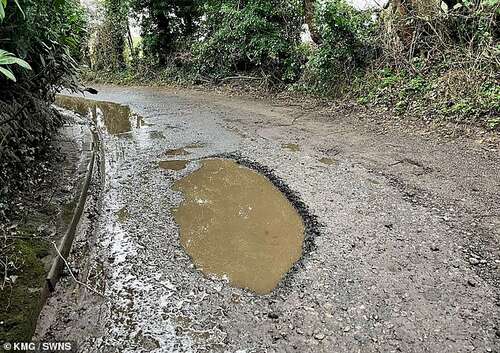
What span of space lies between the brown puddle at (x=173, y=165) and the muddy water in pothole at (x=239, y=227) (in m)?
0.39

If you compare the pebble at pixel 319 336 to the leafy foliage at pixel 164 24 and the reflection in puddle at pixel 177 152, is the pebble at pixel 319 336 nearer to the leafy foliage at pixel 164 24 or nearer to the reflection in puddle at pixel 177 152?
the reflection in puddle at pixel 177 152

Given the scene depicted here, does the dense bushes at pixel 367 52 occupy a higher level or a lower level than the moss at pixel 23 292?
higher

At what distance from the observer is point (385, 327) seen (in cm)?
263

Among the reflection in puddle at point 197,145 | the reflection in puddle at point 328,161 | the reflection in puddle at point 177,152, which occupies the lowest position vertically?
the reflection in puddle at point 197,145

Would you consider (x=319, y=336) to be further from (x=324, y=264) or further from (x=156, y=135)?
(x=156, y=135)

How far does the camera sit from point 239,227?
13.3 feet

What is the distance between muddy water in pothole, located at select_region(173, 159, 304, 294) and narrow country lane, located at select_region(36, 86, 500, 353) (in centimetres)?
10

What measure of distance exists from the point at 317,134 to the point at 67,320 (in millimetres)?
5323

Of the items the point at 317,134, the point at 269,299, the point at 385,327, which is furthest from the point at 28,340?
the point at 317,134

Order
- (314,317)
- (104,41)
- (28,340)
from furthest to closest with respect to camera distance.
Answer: (104,41) → (314,317) → (28,340)

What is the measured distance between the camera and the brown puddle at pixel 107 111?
860cm

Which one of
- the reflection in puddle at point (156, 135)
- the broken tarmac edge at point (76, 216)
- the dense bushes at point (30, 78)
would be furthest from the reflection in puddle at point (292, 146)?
the dense bushes at point (30, 78)

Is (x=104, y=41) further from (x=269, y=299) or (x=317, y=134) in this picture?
(x=269, y=299)

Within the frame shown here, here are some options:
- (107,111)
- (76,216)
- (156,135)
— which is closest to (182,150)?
(156,135)
